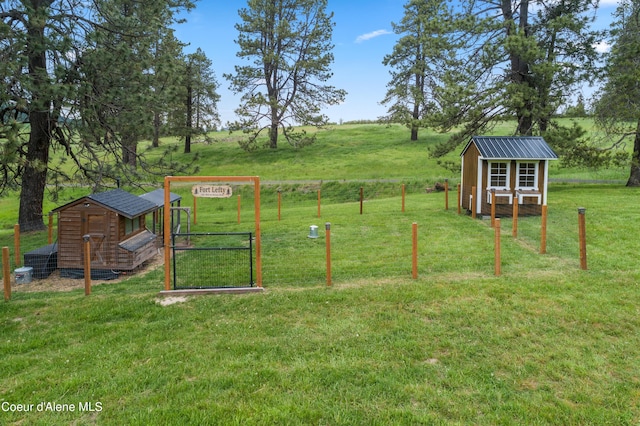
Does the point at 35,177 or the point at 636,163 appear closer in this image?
the point at 35,177

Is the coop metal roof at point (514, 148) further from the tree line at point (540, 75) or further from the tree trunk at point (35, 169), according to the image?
the tree trunk at point (35, 169)

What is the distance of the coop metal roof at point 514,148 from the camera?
43.9 feet

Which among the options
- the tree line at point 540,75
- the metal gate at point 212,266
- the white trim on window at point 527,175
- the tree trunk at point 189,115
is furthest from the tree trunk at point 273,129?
Answer: the metal gate at point 212,266

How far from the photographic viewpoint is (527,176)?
13.7 meters

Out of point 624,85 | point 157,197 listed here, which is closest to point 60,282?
point 157,197

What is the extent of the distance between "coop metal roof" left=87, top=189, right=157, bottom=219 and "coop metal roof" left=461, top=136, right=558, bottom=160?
9963 millimetres

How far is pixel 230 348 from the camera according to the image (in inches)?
203

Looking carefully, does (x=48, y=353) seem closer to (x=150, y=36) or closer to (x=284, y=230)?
(x=284, y=230)

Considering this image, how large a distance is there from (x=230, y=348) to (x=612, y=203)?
14.9 m

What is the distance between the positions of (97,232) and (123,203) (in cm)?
91

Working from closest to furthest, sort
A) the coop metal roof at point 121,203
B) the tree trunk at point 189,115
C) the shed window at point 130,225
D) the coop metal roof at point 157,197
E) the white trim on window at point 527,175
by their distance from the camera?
the coop metal roof at point 121,203
the shed window at point 130,225
the coop metal roof at point 157,197
the white trim on window at point 527,175
the tree trunk at point 189,115

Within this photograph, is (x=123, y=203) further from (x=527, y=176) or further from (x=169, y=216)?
(x=527, y=176)

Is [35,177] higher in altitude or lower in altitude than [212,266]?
higher

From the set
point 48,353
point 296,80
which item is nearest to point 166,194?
point 48,353
